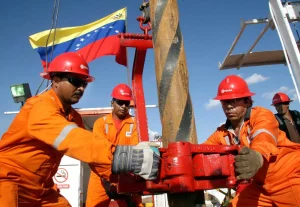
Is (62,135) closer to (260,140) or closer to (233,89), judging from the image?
(260,140)

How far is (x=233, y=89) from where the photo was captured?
3057mm

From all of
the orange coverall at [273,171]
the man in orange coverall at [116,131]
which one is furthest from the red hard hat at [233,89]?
the man in orange coverall at [116,131]

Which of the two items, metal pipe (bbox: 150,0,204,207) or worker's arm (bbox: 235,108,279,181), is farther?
metal pipe (bbox: 150,0,204,207)

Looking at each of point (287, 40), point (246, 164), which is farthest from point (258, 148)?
point (287, 40)

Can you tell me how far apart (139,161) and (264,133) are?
1.32 metres

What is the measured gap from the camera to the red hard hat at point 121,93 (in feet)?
16.7

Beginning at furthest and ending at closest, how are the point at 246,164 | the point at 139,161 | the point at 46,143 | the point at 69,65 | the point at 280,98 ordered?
the point at 280,98, the point at 69,65, the point at 46,143, the point at 246,164, the point at 139,161

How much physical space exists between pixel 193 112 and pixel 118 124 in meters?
3.00

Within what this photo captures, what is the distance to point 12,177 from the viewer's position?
2.46 m

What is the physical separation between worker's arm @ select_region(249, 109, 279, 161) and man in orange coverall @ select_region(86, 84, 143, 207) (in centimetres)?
226

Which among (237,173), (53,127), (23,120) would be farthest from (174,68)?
(23,120)

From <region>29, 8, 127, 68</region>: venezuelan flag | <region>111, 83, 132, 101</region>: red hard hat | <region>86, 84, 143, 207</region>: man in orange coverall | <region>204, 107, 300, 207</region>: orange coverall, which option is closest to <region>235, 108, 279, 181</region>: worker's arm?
<region>204, 107, 300, 207</region>: orange coverall

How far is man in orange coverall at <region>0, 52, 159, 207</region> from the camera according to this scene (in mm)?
1881

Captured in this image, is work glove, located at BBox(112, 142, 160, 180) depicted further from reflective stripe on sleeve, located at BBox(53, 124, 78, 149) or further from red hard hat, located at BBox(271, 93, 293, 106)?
red hard hat, located at BBox(271, 93, 293, 106)
